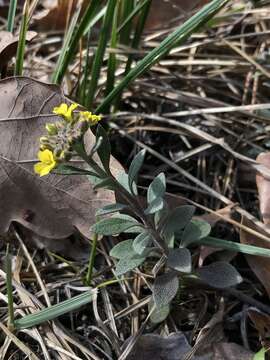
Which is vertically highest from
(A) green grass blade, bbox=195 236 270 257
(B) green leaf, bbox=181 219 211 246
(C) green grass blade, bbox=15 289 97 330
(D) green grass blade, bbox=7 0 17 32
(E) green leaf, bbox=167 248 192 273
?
(D) green grass blade, bbox=7 0 17 32

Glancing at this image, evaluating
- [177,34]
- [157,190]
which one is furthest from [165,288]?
[177,34]

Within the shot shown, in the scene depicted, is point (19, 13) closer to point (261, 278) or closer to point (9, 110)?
point (9, 110)

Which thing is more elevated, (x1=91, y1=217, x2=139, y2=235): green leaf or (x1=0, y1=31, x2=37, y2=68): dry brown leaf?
(x1=0, y1=31, x2=37, y2=68): dry brown leaf

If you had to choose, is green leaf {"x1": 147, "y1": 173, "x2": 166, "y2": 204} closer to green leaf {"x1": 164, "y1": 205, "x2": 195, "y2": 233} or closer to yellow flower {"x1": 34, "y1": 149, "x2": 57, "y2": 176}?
green leaf {"x1": 164, "y1": 205, "x2": 195, "y2": 233}

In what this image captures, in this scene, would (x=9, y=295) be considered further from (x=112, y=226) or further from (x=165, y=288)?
(x=165, y=288)

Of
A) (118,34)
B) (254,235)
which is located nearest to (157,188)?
(254,235)

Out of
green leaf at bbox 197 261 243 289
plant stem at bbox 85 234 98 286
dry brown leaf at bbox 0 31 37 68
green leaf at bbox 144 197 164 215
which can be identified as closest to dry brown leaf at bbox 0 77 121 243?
plant stem at bbox 85 234 98 286

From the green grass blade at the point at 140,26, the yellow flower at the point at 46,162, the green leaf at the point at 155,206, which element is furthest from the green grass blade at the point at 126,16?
the yellow flower at the point at 46,162
